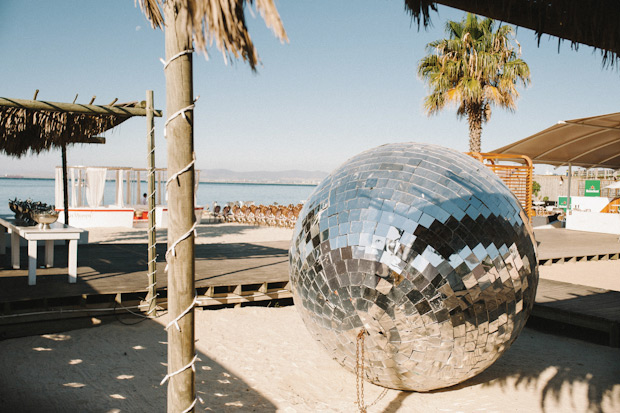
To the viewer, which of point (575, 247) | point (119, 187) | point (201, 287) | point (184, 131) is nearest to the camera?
point (184, 131)

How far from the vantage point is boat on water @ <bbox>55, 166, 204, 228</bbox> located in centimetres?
2442

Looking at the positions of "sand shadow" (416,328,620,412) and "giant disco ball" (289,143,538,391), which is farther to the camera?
"sand shadow" (416,328,620,412)

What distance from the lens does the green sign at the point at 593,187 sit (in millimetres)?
31186

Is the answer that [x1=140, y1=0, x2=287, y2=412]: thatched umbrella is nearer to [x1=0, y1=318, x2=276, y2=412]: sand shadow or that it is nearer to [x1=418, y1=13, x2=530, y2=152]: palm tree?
[x1=0, y1=318, x2=276, y2=412]: sand shadow

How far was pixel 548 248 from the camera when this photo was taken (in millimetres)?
14789

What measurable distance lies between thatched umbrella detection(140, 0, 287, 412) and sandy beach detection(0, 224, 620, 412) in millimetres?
2435

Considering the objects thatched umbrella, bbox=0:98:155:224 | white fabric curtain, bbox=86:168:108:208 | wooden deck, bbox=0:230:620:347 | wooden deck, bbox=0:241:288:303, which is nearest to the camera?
wooden deck, bbox=0:230:620:347

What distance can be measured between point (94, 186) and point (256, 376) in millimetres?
23580

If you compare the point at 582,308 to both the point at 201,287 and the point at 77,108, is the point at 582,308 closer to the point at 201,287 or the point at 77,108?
the point at 201,287

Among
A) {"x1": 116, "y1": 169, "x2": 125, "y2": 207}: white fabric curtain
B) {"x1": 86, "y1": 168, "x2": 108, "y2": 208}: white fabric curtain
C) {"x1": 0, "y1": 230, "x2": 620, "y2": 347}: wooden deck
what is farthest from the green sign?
{"x1": 86, "y1": 168, "x2": 108, "y2": 208}: white fabric curtain

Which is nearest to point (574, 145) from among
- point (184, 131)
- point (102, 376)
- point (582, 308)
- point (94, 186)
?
point (582, 308)

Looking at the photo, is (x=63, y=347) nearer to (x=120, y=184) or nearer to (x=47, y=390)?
(x=47, y=390)

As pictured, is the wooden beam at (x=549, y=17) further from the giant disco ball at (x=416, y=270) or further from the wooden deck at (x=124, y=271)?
the wooden deck at (x=124, y=271)

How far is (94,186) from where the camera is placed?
1034 inches
